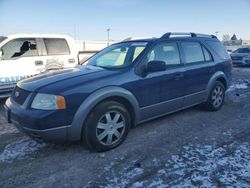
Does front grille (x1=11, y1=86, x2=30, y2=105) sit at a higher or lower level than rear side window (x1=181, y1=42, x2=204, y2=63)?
lower

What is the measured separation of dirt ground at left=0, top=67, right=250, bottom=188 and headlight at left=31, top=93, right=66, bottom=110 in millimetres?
803

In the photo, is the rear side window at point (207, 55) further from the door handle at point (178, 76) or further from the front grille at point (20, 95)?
the front grille at point (20, 95)

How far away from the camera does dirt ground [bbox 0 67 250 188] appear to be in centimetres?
309

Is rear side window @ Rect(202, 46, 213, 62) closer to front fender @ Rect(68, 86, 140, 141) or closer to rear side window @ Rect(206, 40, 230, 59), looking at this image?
rear side window @ Rect(206, 40, 230, 59)

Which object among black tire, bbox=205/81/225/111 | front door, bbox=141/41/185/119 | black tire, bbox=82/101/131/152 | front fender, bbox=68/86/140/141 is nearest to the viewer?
front fender, bbox=68/86/140/141

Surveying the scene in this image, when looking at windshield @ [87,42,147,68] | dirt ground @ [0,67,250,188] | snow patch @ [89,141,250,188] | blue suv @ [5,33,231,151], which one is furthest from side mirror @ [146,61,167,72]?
snow patch @ [89,141,250,188]

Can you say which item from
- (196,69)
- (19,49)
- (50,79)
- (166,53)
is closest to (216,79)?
(196,69)

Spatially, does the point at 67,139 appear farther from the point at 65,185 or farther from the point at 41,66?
the point at 41,66

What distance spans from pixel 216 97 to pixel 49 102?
4000mm

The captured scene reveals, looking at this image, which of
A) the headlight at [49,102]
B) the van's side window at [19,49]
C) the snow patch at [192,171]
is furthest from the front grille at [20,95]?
the van's side window at [19,49]

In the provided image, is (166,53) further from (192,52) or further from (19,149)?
(19,149)

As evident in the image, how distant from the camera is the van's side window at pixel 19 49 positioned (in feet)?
23.5

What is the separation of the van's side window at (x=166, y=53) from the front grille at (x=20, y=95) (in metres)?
2.05

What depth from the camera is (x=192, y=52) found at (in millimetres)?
5246
